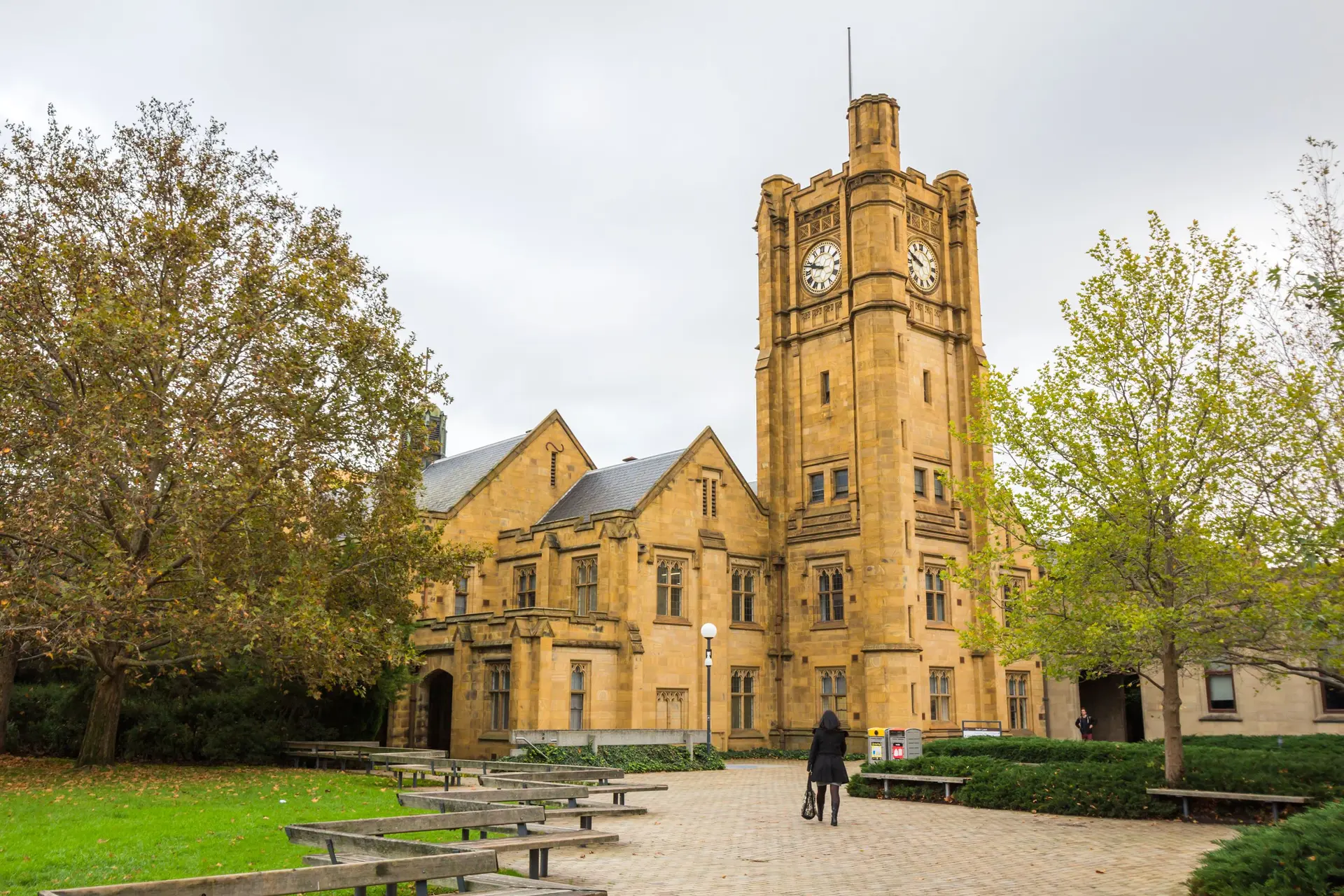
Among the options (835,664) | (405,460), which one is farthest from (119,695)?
(835,664)

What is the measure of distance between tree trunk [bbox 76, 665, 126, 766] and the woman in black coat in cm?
1717

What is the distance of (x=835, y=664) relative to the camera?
4078 centimetres

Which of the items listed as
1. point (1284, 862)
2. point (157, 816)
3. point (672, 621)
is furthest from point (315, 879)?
point (672, 621)

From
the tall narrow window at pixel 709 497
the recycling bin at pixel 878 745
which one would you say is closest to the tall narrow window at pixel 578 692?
the tall narrow window at pixel 709 497

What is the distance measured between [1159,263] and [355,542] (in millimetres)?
21845

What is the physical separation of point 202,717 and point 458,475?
19.0 metres

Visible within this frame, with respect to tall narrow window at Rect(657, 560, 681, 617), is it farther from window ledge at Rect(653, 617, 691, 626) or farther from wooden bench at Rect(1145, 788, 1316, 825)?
wooden bench at Rect(1145, 788, 1316, 825)

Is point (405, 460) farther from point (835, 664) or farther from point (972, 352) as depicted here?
point (972, 352)

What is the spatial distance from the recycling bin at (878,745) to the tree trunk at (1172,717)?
755 cm

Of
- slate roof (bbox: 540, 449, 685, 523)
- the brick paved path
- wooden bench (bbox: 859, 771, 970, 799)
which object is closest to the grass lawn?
the brick paved path

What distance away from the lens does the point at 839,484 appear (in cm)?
4247

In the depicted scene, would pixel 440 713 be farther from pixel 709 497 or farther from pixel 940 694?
pixel 940 694

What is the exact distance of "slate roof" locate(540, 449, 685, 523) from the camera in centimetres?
4084

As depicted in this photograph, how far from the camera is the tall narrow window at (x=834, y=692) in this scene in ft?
133
